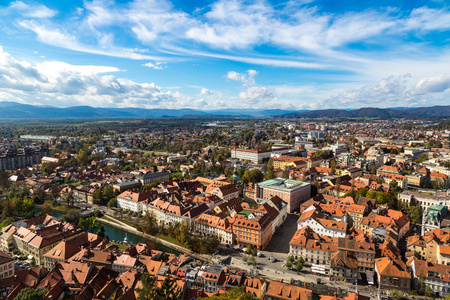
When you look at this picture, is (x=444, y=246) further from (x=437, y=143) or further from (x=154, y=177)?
(x=437, y=143)

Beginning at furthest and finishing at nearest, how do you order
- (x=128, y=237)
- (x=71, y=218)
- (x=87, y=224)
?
1. (x=71, y=218)
2. (x=128, y=237)
3. (x=87, y=224)

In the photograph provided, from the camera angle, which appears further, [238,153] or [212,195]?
[238,153]

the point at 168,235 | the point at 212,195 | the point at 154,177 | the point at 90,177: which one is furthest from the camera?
the point at 90,177

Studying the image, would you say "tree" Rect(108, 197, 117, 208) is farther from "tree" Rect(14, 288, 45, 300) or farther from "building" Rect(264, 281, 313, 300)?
"building" Rect(264, 281, 313, 300)

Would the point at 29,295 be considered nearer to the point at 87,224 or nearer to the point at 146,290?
the point at 146,290

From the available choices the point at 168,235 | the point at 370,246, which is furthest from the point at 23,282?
the point at 370,246

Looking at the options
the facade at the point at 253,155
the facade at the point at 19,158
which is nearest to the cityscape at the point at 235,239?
the facade at the point at 19,158

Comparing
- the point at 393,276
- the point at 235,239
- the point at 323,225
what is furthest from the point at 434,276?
the point at 235,239

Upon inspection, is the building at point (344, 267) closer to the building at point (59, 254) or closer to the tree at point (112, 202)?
the building at point (59, 254)
